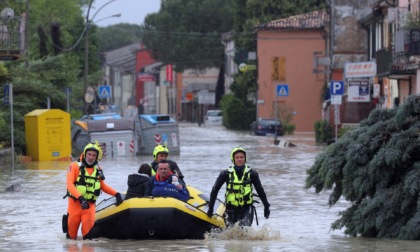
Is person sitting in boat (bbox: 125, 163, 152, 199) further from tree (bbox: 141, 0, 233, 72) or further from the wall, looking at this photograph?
tree (bbox: 141, 0, 233, 72)

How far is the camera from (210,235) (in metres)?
16.2

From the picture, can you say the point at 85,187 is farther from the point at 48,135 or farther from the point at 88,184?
the point at 48,135

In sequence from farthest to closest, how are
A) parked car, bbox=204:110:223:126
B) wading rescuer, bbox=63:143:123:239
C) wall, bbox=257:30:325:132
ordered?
1. parked car, bbox=204:110:223:126
2. wall, bbox=257:30:325:132
3. wading rescuer, bbox=63:143:123:239

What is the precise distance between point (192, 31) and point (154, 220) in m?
110

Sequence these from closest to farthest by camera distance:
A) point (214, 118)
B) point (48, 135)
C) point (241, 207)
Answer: point (241, 207), point (48, 135), point (214, 118)

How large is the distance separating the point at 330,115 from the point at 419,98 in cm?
3989

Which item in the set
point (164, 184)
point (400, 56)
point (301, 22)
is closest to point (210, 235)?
point (164, 184)

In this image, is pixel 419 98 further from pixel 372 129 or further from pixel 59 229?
pixel 59 229

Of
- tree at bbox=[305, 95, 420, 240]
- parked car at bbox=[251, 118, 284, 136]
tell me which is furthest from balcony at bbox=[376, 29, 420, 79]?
tree at bbox=[305, 95, 420, 240]

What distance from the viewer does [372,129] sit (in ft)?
56.2

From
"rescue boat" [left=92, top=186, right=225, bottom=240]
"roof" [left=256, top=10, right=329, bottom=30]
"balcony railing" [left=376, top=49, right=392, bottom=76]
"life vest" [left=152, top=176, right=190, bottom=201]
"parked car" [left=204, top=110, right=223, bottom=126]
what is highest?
"roof" [left=256, top=10, right=329, bottom=30]

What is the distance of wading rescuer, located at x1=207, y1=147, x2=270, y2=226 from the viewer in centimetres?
1592

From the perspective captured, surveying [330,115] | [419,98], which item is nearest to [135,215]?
[419,98]

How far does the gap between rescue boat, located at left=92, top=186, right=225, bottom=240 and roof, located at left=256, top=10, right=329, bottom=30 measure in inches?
2668
